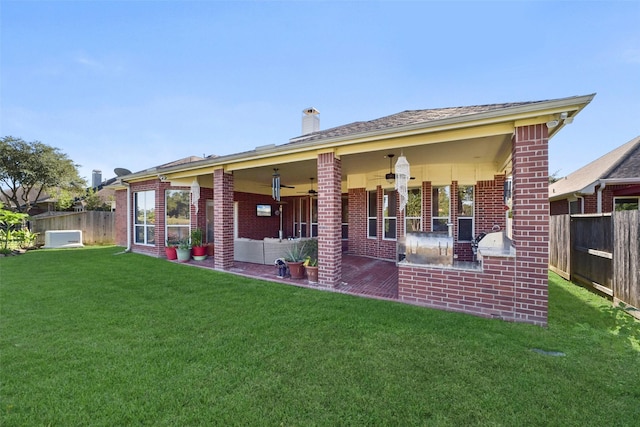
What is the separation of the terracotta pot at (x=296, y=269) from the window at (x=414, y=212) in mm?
4075

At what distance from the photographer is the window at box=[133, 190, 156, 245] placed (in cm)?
1073

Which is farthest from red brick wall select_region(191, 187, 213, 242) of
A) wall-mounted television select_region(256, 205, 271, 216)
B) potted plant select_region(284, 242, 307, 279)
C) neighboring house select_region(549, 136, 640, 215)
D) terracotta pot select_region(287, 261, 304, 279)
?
neighboring house select_region(549, 136, 640, 215)

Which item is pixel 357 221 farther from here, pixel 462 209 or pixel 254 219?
pixel 254 219

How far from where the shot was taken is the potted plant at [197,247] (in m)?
9.42

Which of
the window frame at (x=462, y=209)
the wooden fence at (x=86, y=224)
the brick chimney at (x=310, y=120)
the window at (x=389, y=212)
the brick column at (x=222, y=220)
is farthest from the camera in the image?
the wooden fence at (x=86, y=224)

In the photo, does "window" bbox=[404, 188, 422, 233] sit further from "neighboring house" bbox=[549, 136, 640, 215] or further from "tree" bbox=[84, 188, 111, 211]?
"tree" bbox=[84, 188, 111, 211]

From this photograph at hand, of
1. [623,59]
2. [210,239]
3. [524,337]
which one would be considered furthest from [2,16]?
[623,59]

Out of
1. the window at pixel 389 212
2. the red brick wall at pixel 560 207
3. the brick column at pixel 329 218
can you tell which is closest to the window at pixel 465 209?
the window at pixel 389 212

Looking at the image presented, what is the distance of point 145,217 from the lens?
11031mm

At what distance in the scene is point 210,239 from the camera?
11.3m

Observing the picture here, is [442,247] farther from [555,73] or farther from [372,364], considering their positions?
[555,73]

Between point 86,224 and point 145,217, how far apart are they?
7.68m

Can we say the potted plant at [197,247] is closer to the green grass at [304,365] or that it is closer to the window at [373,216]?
the green grass at [304,365]

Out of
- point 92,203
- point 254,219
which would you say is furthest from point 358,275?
point 92,203
